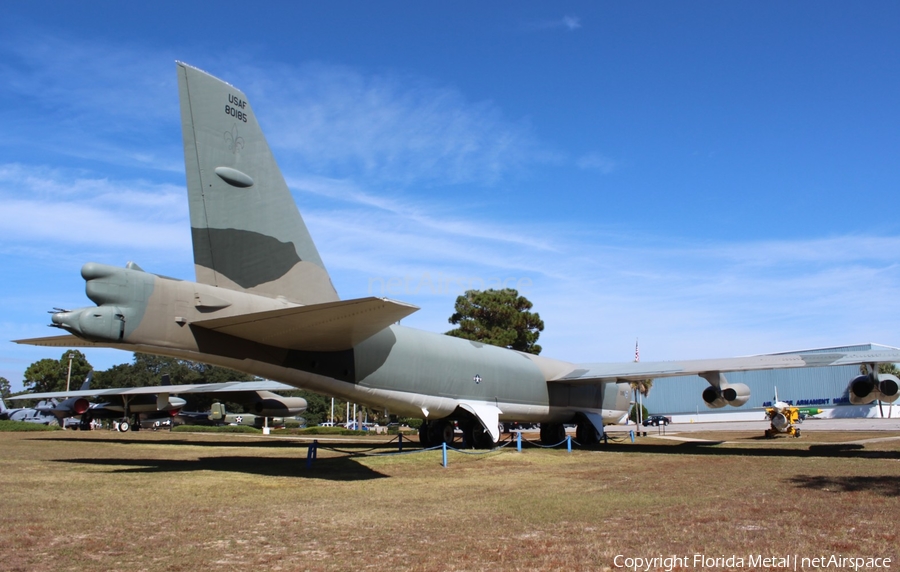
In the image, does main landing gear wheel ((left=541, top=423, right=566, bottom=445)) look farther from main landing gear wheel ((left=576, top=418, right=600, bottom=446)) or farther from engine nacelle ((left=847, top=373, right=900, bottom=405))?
engine nacelle ((left=847, top=373, right=900, bottom=405))

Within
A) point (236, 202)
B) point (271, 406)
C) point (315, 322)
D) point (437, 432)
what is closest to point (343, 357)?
point (315, 322)

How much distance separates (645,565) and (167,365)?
92039 mm

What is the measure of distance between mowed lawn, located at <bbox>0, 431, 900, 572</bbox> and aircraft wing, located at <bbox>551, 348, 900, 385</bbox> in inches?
127

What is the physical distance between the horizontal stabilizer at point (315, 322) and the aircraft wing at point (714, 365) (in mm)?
11069

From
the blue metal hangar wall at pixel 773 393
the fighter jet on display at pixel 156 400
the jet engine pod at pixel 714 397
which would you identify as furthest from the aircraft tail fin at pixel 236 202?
the blue metal hangar wall at pixel 773 393

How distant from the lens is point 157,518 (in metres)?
7.67

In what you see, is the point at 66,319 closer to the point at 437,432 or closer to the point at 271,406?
the point at 437,432

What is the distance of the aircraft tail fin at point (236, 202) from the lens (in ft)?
38.0

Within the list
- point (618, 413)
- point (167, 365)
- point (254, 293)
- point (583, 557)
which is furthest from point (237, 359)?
point (167, 365)

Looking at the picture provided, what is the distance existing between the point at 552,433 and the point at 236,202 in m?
15.2

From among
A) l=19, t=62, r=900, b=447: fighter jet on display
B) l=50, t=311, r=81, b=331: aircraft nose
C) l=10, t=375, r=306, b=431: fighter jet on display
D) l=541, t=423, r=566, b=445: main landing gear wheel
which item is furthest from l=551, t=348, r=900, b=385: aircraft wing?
l=50, t=311, r=81, b=331: aircraft nose

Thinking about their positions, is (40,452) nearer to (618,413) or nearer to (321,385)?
(321,385)

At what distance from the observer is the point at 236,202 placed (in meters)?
12.0

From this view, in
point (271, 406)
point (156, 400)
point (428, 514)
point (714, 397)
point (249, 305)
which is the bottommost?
point (428, 514)
